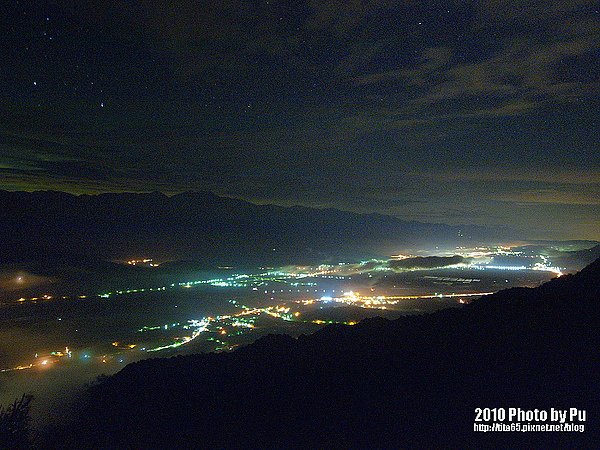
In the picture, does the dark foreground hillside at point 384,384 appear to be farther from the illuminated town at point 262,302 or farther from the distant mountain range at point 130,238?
the distant mountain range at point 130,238

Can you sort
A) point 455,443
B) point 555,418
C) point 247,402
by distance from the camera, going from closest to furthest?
point 555,418 < point 455,443 < point 247,402

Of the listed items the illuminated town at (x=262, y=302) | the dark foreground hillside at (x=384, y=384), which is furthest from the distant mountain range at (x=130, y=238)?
the dark foreground hillside at (x=384, y=384)

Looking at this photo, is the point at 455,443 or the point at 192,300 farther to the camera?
the point at 192,300

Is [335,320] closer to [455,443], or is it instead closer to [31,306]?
[455,443]

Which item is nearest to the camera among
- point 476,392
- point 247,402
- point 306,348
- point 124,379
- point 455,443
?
point 455,443

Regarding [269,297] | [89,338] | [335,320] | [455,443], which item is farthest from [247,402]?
[269,297]

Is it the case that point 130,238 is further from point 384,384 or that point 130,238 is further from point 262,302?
point 384,384

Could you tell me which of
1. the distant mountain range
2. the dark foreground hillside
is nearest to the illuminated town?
the dark foreground hillside

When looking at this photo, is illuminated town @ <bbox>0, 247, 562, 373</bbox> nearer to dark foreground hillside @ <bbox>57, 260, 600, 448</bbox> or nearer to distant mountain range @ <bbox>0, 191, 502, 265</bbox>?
dark foreground hillside @ <bbox>57, 260, 600, 448</bbox>
